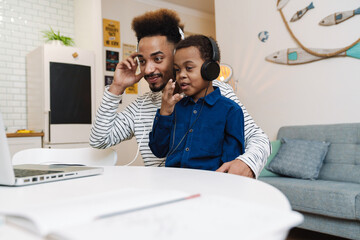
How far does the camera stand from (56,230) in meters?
0.34

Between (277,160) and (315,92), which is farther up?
(315,92)

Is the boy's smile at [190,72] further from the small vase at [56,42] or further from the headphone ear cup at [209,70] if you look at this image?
the small vase at [56,42]

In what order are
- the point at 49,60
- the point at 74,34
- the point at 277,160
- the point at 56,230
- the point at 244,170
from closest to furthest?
1. the point at 56,230
2. the point at 244,170
3. the point at 277,160
4. the point at 49,60
5. the point at 74,34

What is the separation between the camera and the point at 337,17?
9.56 feet

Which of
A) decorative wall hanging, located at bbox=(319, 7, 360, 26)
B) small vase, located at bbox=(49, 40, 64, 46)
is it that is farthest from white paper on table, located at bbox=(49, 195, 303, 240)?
small vase, located at bbox=(49, 40, 64, 46)

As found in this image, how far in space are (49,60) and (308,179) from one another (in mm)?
2923

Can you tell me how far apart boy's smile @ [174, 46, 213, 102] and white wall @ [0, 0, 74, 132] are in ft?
10.6

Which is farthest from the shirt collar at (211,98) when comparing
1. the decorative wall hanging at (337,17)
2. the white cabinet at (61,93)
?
the white cabinet at (61,93)

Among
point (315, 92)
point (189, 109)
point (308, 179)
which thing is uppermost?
point (315, 92)

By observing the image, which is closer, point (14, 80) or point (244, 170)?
point (244, 170)

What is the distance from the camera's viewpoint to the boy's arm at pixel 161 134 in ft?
3.89

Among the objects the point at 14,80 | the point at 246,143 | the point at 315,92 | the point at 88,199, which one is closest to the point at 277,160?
the point at 315,92

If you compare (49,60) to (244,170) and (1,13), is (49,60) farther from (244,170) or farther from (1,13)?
(244,170)

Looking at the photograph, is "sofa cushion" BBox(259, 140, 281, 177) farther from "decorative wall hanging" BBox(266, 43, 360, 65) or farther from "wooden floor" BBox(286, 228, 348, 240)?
"decorative wall hanging" BBox(266, 43, 360, 65)
